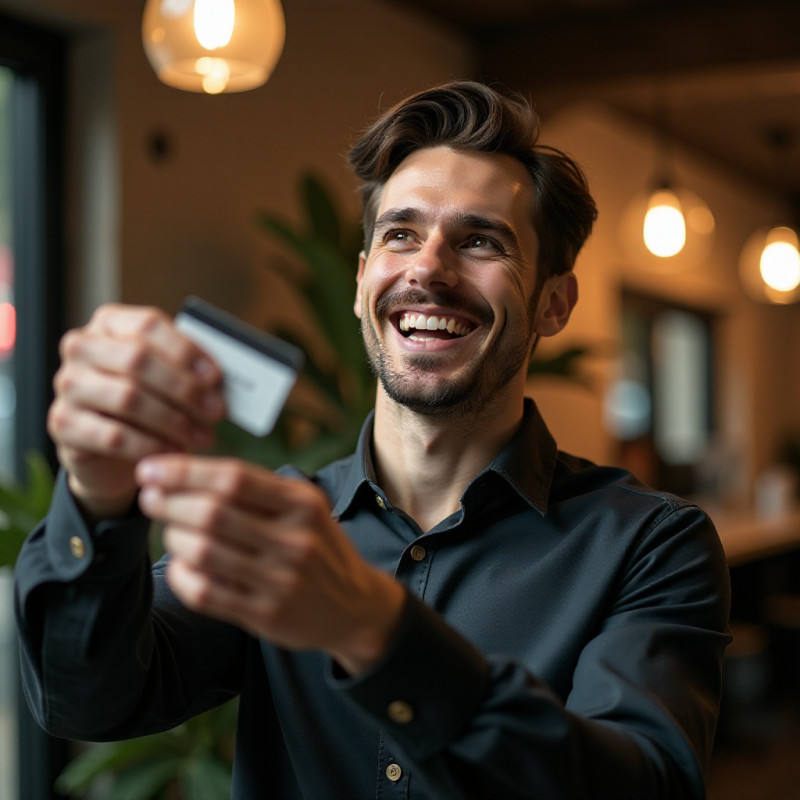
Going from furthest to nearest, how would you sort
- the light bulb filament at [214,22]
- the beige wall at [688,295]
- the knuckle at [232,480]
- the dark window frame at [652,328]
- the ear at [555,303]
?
the dark window frame at [652,328], the beige wall at [688,295], the light bulb filament at [214,22], the ear at [555,303], the knuckle at [232,480]

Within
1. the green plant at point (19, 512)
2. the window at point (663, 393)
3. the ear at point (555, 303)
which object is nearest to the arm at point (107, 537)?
the ear at point (555, 303)

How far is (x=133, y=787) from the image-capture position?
248 centimetres

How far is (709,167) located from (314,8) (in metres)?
3.77

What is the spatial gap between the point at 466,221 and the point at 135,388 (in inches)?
26.6

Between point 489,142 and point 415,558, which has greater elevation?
point 489,142

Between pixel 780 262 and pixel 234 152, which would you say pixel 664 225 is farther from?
pixel 234 152

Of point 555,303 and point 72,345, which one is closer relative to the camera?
point 72,345

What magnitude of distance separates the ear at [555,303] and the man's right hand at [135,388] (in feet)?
2.61

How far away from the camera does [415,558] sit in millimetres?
1365

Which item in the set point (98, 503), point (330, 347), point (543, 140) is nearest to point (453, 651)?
point (98, 503)

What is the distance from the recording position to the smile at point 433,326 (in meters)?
1.35

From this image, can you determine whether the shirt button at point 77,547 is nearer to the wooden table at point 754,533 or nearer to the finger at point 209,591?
the finger at point 209,591

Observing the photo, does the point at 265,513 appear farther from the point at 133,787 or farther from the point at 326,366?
the point at 326,366

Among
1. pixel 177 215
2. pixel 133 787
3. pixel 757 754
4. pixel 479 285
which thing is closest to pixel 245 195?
pixel 177 215
